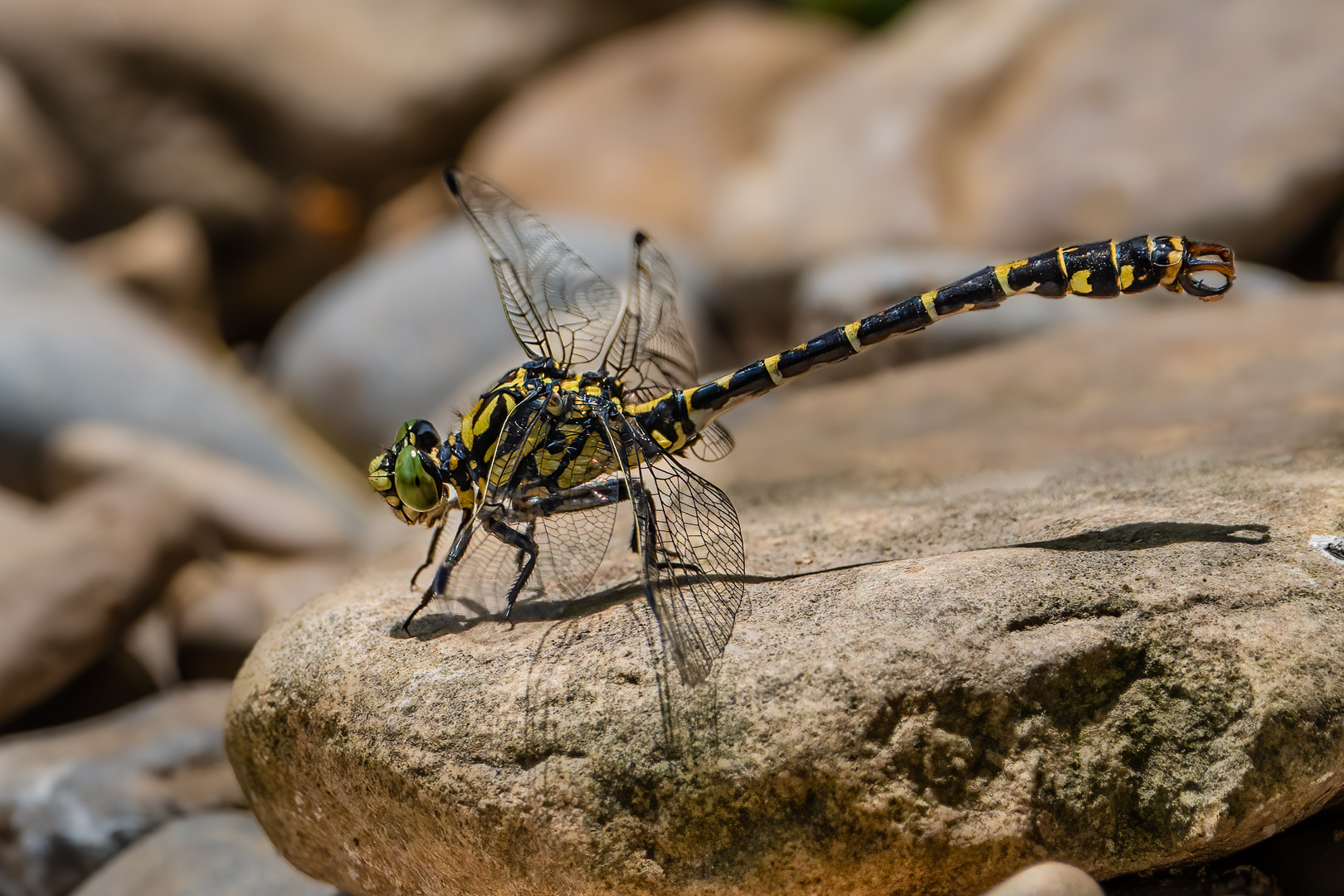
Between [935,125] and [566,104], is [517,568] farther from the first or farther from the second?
[566,104]

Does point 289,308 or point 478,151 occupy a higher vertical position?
point 478,151

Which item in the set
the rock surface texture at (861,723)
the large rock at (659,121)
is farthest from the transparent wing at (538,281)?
the large rock at (659,121)

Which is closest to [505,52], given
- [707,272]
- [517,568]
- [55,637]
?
[707,272]

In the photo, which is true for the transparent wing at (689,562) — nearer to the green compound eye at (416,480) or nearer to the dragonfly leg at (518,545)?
the dragonfly leg at (518,545)

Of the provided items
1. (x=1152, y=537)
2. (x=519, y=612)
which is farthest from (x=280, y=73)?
(x=1152, y=537)

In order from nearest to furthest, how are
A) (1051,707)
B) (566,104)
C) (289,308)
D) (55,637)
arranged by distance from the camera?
1. (1051,707)
2. (55,637)
3. (566,104)
4. (289,308)

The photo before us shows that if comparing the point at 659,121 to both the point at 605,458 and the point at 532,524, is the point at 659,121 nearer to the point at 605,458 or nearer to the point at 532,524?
the point at 605,458
